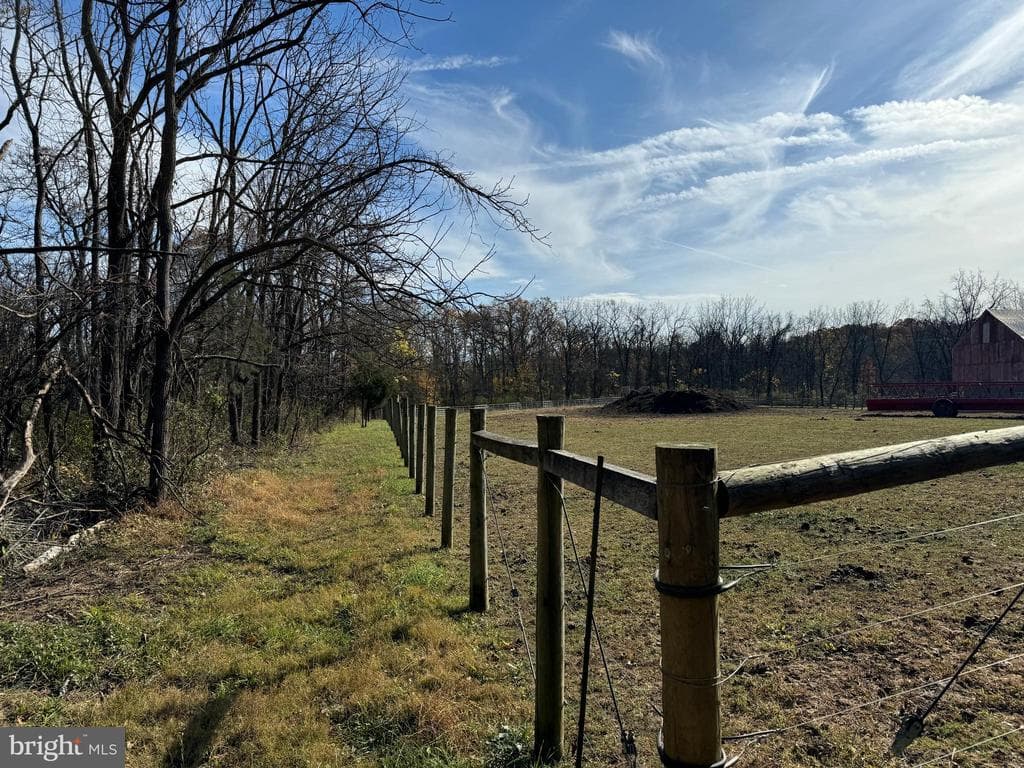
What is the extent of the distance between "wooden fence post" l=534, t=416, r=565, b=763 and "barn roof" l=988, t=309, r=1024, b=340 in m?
47.3

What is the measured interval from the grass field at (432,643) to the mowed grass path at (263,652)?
1 centimetres

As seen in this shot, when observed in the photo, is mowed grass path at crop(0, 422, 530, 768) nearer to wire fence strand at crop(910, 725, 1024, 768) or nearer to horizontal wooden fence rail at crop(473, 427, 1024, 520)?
horizontal wooden fence rail at crop(473, 427, 1024, 520)

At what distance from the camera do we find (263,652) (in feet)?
12.1

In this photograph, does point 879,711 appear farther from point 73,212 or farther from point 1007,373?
point 1007,373

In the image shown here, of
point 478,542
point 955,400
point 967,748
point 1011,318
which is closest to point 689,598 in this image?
point 967,748

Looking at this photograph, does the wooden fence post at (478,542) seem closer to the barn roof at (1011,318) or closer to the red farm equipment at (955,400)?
the red farm equipment at (955,400)

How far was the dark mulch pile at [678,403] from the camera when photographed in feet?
133

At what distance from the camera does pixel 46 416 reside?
273 inches

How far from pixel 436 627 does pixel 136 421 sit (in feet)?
22.6

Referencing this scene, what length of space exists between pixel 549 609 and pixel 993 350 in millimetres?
49341

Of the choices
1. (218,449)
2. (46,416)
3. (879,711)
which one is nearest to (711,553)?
(879,711)

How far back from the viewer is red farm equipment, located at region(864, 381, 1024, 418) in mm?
29000

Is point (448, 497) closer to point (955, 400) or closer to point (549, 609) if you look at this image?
point (549, 609)

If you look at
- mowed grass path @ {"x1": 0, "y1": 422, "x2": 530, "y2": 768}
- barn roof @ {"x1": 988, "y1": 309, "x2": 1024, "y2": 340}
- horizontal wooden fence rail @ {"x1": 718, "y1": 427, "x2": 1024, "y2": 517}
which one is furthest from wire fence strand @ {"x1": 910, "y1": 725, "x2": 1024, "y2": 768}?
barn roof @ {"x1": 988, "y1": 309, "x2": 1024, "y2": 340}
